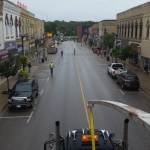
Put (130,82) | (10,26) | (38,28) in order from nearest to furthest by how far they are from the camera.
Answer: (130,82) → (10,26) → (38,28)

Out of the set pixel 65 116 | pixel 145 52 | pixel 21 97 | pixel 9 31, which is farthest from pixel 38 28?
pixel 65 116

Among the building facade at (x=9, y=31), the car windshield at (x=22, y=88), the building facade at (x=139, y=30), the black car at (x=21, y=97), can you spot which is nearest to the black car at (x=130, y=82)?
the black car at (x=21, y=97)

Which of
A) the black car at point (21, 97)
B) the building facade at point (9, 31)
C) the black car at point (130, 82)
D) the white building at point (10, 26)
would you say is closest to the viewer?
the black car at point (21, 97)

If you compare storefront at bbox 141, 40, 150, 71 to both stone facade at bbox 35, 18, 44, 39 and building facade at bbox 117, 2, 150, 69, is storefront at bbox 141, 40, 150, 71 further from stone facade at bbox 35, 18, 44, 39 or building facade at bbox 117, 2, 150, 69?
stone facade at bbox 35, 18, 44, 39

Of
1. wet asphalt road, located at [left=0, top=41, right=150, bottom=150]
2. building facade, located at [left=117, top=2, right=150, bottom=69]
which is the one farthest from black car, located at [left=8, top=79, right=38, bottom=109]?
building facade, located at [left=117, top=2, right=150, bottom=69]

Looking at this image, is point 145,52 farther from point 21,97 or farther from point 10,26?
point 21,97

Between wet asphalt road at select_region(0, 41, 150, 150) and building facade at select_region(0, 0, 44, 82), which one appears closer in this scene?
wet asphalt road at select_region(0, 41, 150, 150)

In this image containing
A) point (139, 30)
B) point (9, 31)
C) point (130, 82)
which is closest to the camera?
point (130, 82)

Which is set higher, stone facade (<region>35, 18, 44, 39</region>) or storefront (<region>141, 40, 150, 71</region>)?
stone facade (<region>35, 18, 44, 39</region>)

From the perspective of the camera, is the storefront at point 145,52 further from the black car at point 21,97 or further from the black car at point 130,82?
the black car at point 21,97

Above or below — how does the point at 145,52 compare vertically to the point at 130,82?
above

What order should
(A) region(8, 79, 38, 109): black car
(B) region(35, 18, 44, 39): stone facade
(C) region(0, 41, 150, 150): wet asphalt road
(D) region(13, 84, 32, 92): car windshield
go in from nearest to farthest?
(C) region(0, 41, 150, 150): wet asphalt road
(A) region(8, 79, 38, 109): black car
(D) region(13, 84, 32, 92): car windshield
(B) region(35, 18, 44, 39): stone facade

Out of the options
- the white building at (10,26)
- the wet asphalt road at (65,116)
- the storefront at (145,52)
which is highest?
the white building at (10,26)

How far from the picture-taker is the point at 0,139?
1348cm
